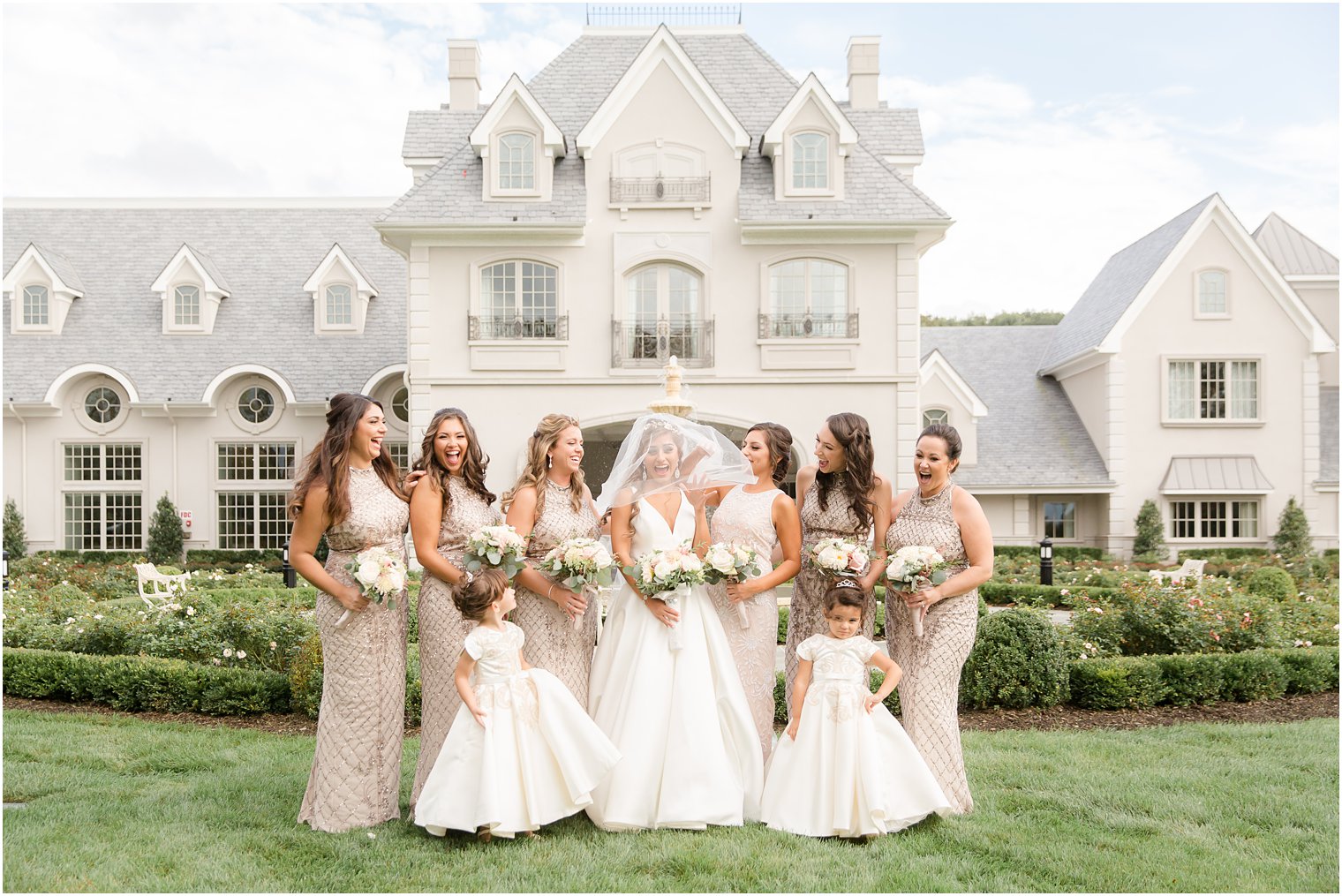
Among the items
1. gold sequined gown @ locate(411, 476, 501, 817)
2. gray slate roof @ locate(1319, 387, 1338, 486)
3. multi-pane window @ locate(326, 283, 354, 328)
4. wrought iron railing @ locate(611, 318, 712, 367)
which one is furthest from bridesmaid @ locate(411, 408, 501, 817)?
gray slate roof @ locate(1319, 387, 1338, 486)

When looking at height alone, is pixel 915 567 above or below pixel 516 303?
below

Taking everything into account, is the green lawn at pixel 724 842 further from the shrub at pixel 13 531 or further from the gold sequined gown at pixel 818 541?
the shrub at pixel 13 531

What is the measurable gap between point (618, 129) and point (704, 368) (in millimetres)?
4991

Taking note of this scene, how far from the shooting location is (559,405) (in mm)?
18922

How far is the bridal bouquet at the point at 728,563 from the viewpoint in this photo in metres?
5.38

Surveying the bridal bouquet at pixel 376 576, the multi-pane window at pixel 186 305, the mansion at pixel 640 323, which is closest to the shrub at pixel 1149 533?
the mansion at pixel 640 323

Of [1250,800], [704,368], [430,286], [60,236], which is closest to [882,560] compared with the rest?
[1250,800]

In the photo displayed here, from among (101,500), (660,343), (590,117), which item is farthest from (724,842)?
(101,500)

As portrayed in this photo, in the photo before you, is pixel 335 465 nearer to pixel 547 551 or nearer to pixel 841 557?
pixel 547 551

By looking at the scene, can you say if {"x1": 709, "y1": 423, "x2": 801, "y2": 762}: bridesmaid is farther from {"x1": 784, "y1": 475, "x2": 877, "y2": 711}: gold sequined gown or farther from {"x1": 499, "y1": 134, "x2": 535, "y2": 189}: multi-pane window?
{"x1": 499, "y1": 134, "x2": 535, "y2": 189}: multi-pane window

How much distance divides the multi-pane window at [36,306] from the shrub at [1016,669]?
2391cm

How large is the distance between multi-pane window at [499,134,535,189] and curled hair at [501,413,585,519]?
14116 millimetres

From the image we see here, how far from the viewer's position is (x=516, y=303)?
18.8 m

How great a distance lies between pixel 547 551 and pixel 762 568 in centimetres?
128
